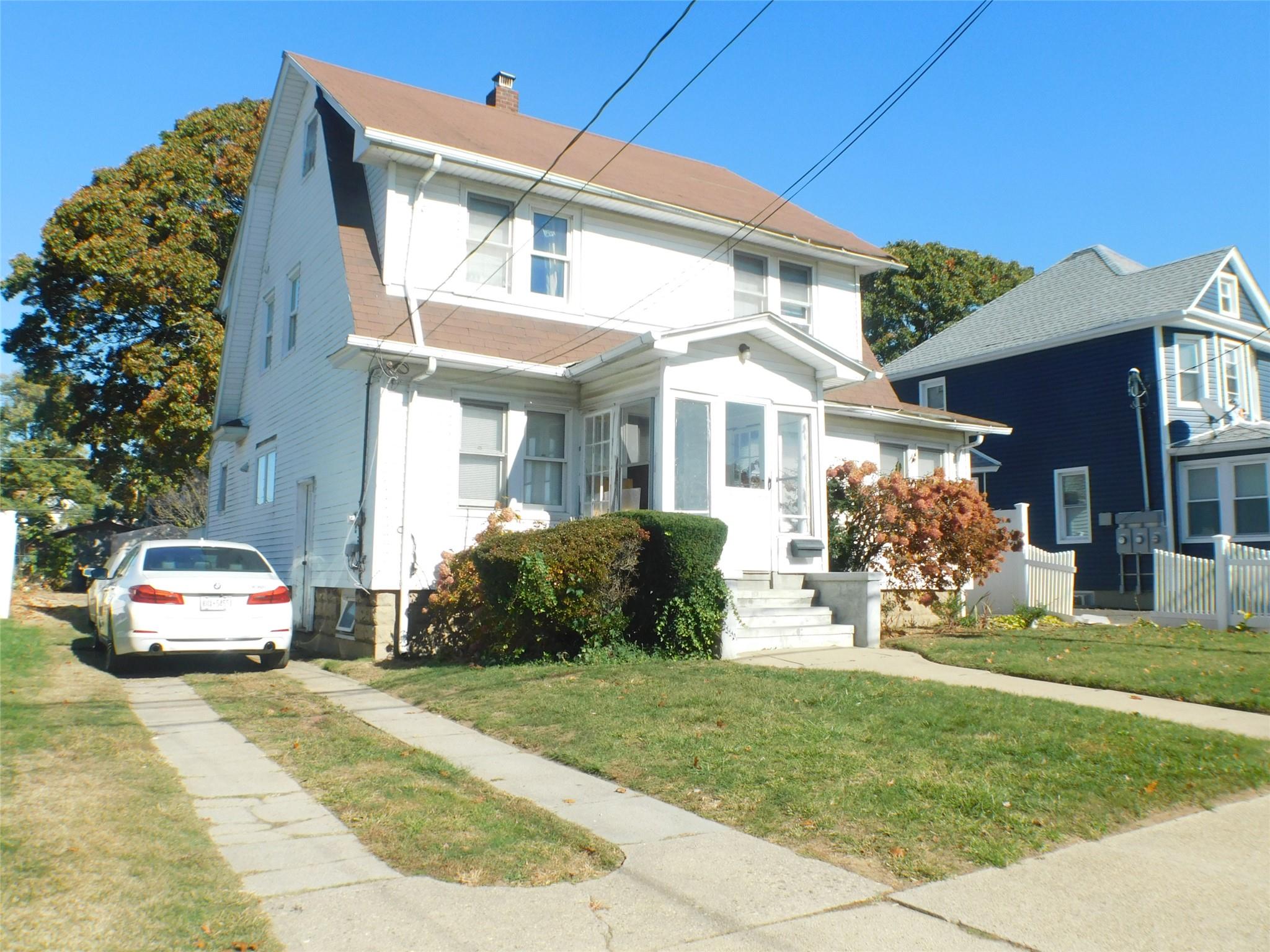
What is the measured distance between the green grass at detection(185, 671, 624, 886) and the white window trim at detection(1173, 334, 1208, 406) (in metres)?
21.7

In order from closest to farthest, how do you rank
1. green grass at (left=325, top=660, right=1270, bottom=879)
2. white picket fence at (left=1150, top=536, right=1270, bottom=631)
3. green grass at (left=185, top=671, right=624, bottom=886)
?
green grass at (left=185, top=671, right=624, bottom=886), green grass at (left=325, top=660, right=1270, bottom=879), white picket fence at (left=1150, top=536, right=1270, bottom=631)

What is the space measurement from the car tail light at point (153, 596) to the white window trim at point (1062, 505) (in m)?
21.2

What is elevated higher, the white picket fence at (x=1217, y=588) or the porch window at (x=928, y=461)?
the porch window at (x=928, y=461)

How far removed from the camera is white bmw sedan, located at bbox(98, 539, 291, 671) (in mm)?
10555

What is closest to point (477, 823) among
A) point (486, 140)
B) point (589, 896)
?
point (589, 896)

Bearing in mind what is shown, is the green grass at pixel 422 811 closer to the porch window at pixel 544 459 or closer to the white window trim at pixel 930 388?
the porch window at pixel 544 459

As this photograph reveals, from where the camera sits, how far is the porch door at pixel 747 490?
1312cm

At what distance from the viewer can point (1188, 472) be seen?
2312 centimetres

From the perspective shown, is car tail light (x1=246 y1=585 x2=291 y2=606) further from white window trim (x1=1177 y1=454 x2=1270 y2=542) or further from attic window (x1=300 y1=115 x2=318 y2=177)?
white window trim (x1=1177 y1=454 x2=1270 y2=542)

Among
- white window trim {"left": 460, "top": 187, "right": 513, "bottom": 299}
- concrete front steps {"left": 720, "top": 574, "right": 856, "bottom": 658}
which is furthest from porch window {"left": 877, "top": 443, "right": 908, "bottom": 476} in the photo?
white window trim {"left": 460, "top": 187, "right": 513, "bottom": 299}

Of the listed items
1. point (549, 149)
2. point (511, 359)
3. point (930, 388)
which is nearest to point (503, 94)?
point (549, 149)

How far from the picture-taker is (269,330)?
18.8 metres

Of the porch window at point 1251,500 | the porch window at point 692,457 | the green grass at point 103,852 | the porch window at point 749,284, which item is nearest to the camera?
the green grass at point 103,852

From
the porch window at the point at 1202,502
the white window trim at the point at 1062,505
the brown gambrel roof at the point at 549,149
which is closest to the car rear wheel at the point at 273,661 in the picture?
the brown gambrel roof at the point at 549,149
